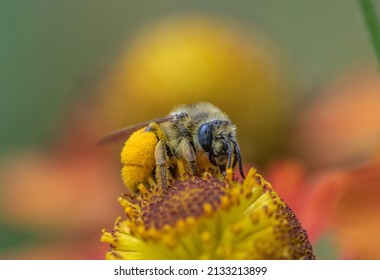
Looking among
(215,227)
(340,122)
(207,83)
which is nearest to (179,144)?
(215,227)

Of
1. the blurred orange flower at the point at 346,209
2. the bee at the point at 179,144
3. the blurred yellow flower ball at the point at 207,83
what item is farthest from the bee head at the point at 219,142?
the blurred yellow flower ball at the point at 207,83

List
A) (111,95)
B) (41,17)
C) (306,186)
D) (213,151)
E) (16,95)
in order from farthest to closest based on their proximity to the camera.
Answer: (41,17) < (16,95) < (111,95) < (306,186) < (213,151)

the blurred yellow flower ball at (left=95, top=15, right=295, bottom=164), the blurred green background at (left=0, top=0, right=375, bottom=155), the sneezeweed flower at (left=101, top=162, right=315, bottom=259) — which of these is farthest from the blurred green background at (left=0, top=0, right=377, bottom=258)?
the sneezeweed flower at (left=101, top=162, right=315, bottom=259)

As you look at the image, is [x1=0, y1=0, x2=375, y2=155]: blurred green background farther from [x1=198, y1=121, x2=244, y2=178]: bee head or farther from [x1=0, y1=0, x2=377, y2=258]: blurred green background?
[x1=198, y1=121, x2=244, y2=178]: bee head

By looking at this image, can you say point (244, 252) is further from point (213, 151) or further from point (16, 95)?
point (16, 95)

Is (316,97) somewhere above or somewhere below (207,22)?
below
